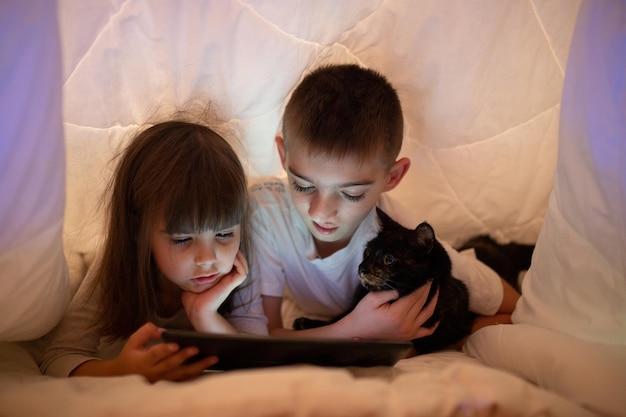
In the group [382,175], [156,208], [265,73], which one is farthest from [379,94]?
[156,208]

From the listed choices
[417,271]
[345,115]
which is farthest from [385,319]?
[345,115]

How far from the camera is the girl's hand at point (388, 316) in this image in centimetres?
118

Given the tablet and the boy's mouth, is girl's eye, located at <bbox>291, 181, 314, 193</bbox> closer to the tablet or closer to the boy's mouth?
the boy's mouth

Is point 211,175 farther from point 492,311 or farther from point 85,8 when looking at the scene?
point 492,311

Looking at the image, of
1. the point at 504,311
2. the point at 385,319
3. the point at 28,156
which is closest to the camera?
the point at 28,156

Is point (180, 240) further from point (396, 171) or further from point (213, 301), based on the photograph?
point (396, 171)

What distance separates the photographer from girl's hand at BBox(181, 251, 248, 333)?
1112 millimetres

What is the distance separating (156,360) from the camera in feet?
2.95

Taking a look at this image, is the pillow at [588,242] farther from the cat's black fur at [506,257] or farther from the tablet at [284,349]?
the cat's black fur at [506,257]

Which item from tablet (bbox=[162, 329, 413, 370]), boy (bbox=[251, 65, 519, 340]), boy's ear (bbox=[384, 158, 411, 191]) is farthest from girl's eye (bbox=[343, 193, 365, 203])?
tablet (bbox=[162, 329, 413, 370])

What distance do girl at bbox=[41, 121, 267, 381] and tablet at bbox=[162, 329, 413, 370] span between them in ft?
0.31

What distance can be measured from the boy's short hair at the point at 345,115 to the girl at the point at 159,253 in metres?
0.18

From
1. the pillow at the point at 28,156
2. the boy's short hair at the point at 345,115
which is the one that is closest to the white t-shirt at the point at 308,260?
the boy's short hair at the point at 345,115

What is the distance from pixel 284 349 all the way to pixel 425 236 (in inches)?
17.3
